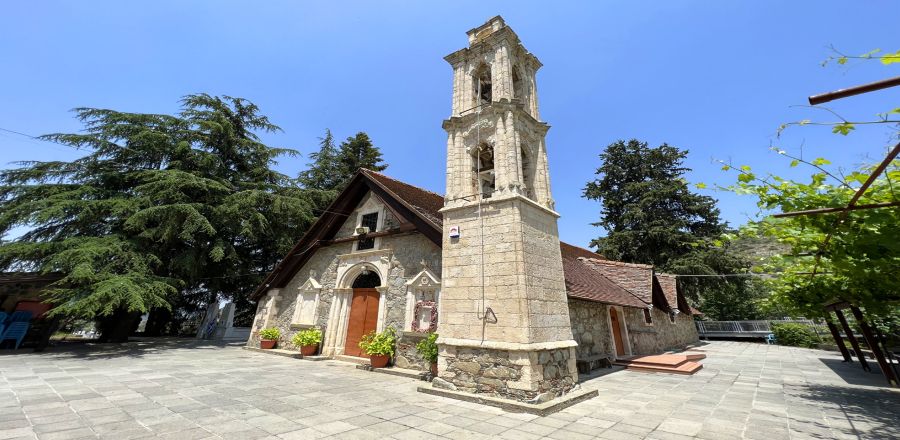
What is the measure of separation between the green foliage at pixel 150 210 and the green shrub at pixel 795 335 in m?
28.4

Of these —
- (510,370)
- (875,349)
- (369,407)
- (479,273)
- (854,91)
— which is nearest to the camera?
(854,91)

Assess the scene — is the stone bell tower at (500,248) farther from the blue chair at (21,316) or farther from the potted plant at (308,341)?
the blue chair at (21,316)

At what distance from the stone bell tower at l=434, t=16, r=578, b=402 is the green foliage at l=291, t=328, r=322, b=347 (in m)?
5.86

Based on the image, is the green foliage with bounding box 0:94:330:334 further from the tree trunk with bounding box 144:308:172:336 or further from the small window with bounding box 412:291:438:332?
the small window with bounding box 412:291:438:332

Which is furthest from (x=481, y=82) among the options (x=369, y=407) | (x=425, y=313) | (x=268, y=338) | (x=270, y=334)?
(x=268, y=338)

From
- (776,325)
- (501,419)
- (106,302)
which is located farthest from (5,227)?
(776,325)

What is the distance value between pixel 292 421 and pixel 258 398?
1.65 m

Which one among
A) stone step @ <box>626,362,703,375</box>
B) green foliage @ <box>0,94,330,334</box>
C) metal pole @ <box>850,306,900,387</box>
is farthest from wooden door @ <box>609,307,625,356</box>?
green foliage @ <box>0,94,330,334</box>

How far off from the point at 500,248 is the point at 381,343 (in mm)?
4644

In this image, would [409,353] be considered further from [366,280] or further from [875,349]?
[875,349]

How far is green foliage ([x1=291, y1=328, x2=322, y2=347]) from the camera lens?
1096 centimetres

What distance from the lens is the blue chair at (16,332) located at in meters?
11.0

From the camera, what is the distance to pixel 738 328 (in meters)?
23.8

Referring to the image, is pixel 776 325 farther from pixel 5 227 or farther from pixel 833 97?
pixel 5 227
